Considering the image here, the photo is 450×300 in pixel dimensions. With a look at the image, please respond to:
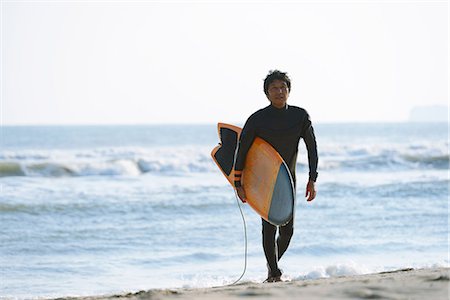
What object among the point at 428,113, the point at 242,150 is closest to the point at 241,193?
the point at 242,150

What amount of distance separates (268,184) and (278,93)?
2.17ft

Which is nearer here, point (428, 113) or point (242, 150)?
point (242, 150)

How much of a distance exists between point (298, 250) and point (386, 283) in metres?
4.16

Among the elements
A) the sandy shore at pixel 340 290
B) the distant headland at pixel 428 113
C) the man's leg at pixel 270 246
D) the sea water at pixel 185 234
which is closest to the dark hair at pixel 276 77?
the man's leg at pixel 270 246

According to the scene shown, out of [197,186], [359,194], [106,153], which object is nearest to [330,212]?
[359,194]

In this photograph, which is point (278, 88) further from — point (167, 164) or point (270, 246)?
point (167, 164)

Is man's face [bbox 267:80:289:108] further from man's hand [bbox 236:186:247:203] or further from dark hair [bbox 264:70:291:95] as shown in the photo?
man's hand [bbox 236:186:247:203]

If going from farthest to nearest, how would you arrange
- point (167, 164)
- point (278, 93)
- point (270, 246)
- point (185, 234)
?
point (167, 164) < point (185, 234) < point (270, 246) < point (278, 93)

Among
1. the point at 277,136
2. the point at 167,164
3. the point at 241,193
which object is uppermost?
the point at 277,136

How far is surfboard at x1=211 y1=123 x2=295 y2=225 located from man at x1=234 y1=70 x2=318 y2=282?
6 cm

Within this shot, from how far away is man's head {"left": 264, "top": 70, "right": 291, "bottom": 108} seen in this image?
5.04 meters

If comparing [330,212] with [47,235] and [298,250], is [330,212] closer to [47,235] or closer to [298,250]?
[298,250]

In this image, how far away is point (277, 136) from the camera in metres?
5.12

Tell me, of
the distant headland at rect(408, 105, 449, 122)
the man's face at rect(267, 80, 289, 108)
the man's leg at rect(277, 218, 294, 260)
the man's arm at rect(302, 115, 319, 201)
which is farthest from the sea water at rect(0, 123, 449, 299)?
the distant headland at rect(408, 105, 449, 122)
